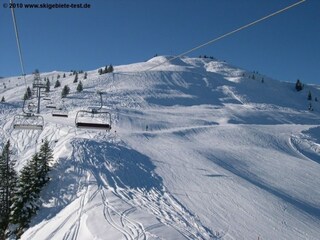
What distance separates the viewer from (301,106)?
105 metres

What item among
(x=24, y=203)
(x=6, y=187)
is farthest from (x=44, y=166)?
(x=24, y=203)

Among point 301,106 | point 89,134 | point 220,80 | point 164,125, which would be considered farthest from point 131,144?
point 220,80

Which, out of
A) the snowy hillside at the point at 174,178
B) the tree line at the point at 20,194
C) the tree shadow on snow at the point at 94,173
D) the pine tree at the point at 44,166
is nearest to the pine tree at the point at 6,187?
the tree line at the point at 20,194

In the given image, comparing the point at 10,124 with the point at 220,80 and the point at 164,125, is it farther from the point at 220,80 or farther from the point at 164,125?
the point at 220,80

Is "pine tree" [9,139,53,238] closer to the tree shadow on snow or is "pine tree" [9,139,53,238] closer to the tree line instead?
the tree line

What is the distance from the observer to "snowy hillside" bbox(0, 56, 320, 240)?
822 inches

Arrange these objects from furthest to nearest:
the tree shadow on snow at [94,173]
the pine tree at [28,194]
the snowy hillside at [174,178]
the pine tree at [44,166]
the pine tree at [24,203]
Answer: the pine tree at [44,166], the tree shadow on snow at [94,173], the pine tree at [28,194], the pine tree at [24,203], the snowy hillside at [174,178]

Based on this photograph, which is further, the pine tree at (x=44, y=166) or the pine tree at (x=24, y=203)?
the pine tree at (x=44, y=166)

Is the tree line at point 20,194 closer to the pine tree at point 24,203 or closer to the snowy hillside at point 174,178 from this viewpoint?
the pine tree at point 24,203

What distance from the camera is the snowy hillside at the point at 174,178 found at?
68.5 ft

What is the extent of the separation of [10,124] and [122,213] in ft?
128

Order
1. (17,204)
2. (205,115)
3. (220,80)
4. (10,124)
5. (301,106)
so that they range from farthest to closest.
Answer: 1. (220,80)
2. (301,106)
3. (205,115)
4. (10,124)
5. (17,204)

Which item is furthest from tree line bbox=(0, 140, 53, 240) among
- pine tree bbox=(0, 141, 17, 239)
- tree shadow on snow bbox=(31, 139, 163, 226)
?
tree shadow on snow bbox=(31, 139, 163, 226)

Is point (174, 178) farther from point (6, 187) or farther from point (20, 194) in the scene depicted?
point (6, 187)
